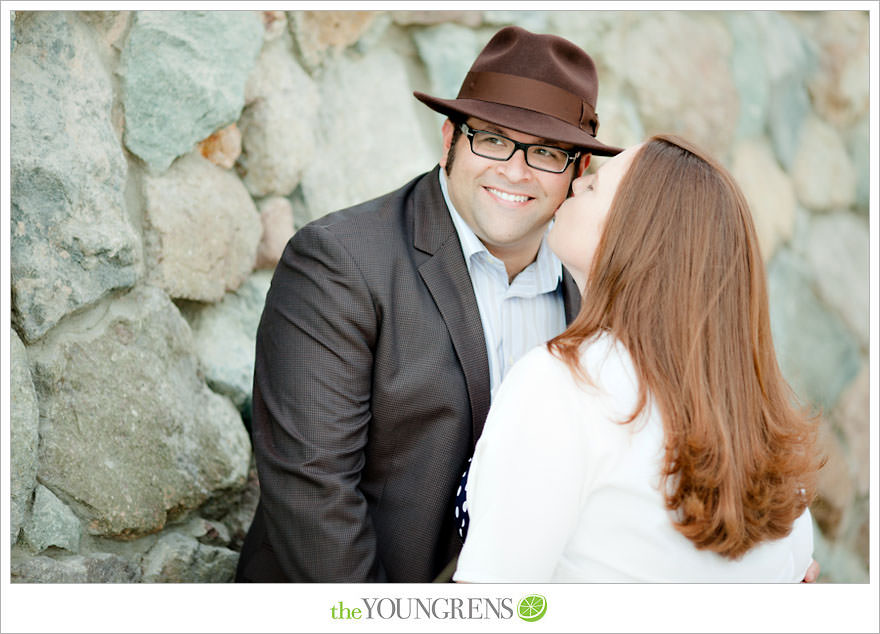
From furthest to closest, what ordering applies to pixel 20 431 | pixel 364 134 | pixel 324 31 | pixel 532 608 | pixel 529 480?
pixel 364 134 → pixel 324 31 → pixel 20 431 → pixel 532 608 → pixel 529 480

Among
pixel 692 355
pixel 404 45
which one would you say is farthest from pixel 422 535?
pixel 404 45

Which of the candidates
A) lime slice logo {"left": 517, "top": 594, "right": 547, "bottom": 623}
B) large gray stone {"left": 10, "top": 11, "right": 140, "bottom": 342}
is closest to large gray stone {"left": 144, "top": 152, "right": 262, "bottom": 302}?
large gray stone {"left": 10, "top": 11, "right": 140, "bottom": 342}

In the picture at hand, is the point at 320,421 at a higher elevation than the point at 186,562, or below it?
higher

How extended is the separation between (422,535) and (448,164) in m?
0.92

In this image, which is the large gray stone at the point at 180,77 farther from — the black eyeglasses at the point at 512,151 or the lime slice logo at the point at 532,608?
the lime slice logo at the point at 532,608

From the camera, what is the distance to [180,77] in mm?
2043

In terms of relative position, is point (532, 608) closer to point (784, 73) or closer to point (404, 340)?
point (404, 340)

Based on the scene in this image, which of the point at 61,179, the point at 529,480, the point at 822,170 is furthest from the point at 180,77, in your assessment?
the point at 822,170

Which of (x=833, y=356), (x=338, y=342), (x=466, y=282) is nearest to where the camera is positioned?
(x=338, y=342)

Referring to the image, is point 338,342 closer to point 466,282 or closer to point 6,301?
point 466,282

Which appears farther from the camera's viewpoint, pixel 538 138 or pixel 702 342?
pixel 538 138

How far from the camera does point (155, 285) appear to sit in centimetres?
200

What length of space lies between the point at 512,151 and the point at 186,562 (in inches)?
50.4

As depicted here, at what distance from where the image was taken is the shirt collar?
6.84 ft
